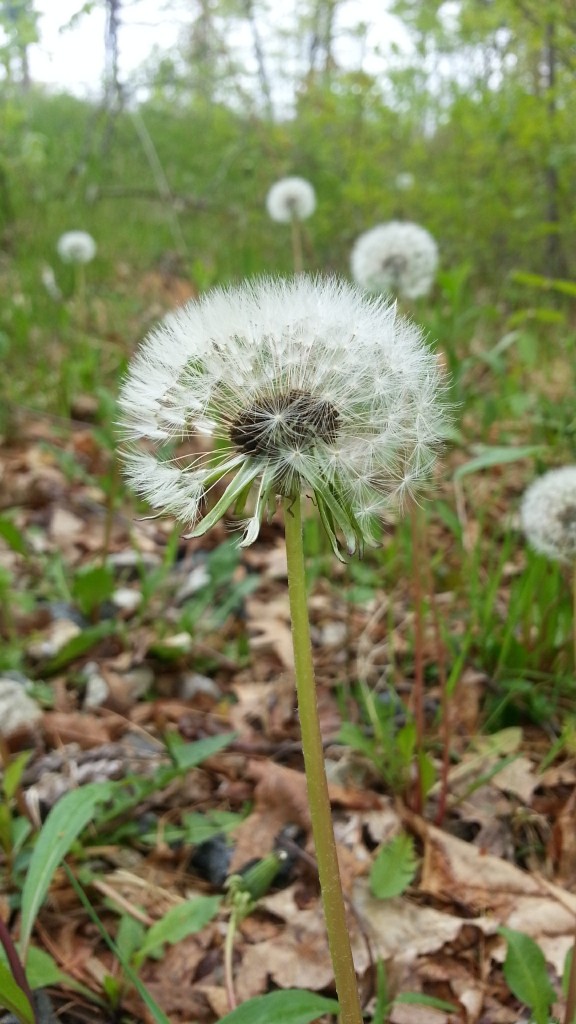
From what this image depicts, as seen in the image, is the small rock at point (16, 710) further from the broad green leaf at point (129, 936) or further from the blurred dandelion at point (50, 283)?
the blurred dandelion at point (50, 283)

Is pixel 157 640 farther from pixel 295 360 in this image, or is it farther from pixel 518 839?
pixel 295 360

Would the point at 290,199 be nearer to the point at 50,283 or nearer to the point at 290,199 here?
the point at 290,199

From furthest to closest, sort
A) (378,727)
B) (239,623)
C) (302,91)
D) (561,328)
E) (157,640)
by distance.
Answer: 1. (302,91)
2. (561,328)
3. (239,623)
4. (157,640)
5. (378,727)

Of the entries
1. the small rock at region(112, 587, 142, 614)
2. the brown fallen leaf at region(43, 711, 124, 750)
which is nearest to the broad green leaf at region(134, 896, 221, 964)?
the brown fallen leaf at region(43, 711, 124, 750)

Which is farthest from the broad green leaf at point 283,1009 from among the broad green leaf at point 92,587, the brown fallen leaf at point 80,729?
the broad green leaf at point 92,587

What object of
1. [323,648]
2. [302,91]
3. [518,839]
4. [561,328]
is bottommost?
[518,839]

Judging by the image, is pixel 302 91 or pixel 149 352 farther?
pixel 302 91

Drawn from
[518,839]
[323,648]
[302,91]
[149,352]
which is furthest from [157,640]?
[302,91]
